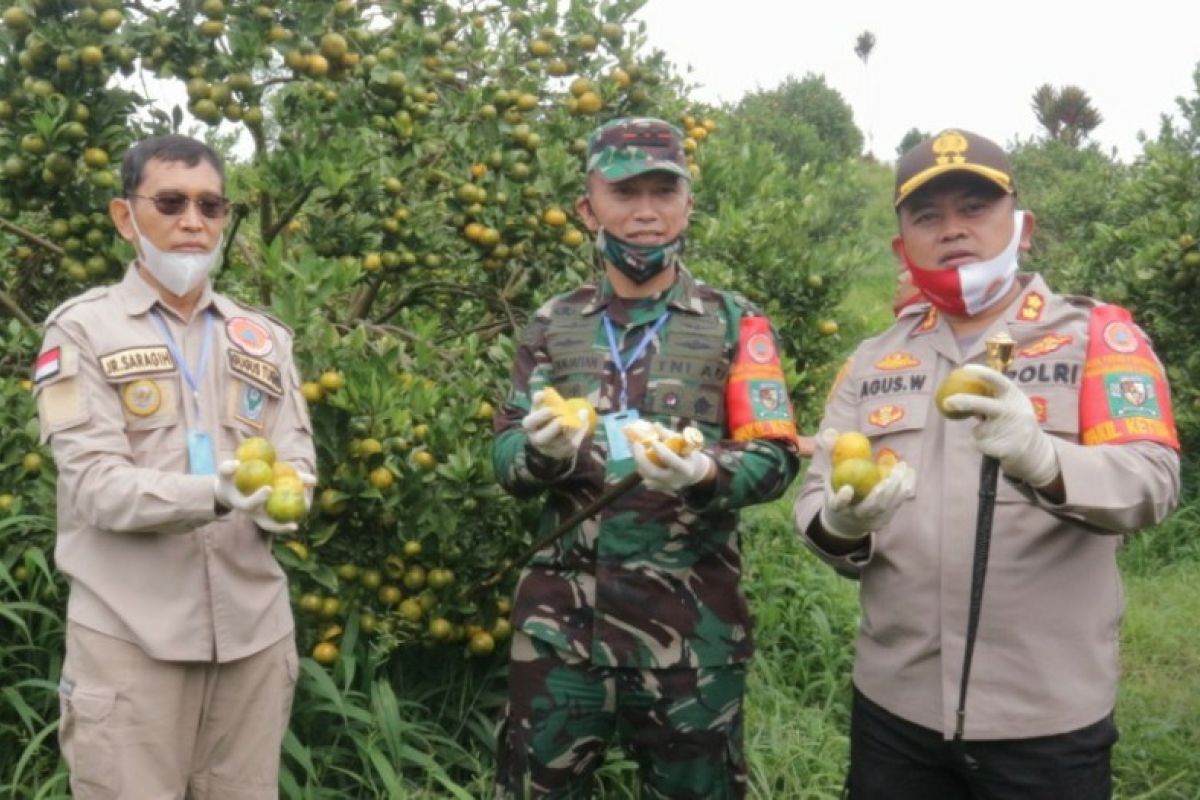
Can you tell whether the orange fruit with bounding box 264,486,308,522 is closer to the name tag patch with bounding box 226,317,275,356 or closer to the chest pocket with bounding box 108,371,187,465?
the chest pocket with bounding box 108,371,187,465

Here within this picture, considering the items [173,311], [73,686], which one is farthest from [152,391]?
[73,686]

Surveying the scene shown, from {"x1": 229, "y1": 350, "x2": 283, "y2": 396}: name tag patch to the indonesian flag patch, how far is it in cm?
32

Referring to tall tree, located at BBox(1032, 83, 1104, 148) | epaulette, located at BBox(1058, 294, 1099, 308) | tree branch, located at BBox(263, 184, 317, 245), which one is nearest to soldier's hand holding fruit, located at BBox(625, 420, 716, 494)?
epaulette, located at BBox(1058, 294, 1099, 308)

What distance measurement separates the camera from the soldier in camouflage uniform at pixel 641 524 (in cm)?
280

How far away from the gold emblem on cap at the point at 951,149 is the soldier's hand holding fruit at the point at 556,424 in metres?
0.80

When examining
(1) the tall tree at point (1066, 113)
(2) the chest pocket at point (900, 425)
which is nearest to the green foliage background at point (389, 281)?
(2) the chest pocket at point (900, 425)

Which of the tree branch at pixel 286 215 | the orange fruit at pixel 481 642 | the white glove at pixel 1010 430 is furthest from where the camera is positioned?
the tree branch at pixel 286 215

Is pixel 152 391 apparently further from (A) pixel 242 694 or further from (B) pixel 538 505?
(B) pixel 538 505

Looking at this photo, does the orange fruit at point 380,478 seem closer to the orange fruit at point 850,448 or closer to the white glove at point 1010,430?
the orange fruit at point 850,448

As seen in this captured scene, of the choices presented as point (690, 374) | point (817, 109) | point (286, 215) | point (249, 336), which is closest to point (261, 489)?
point (249, 336)

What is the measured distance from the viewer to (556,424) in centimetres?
256

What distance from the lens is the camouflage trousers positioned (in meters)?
2.81

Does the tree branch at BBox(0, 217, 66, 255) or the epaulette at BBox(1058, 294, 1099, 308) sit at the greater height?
the tree branch at BBox(0, 217, 66, 255)

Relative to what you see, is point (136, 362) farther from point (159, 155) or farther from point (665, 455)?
point (665, 455)
